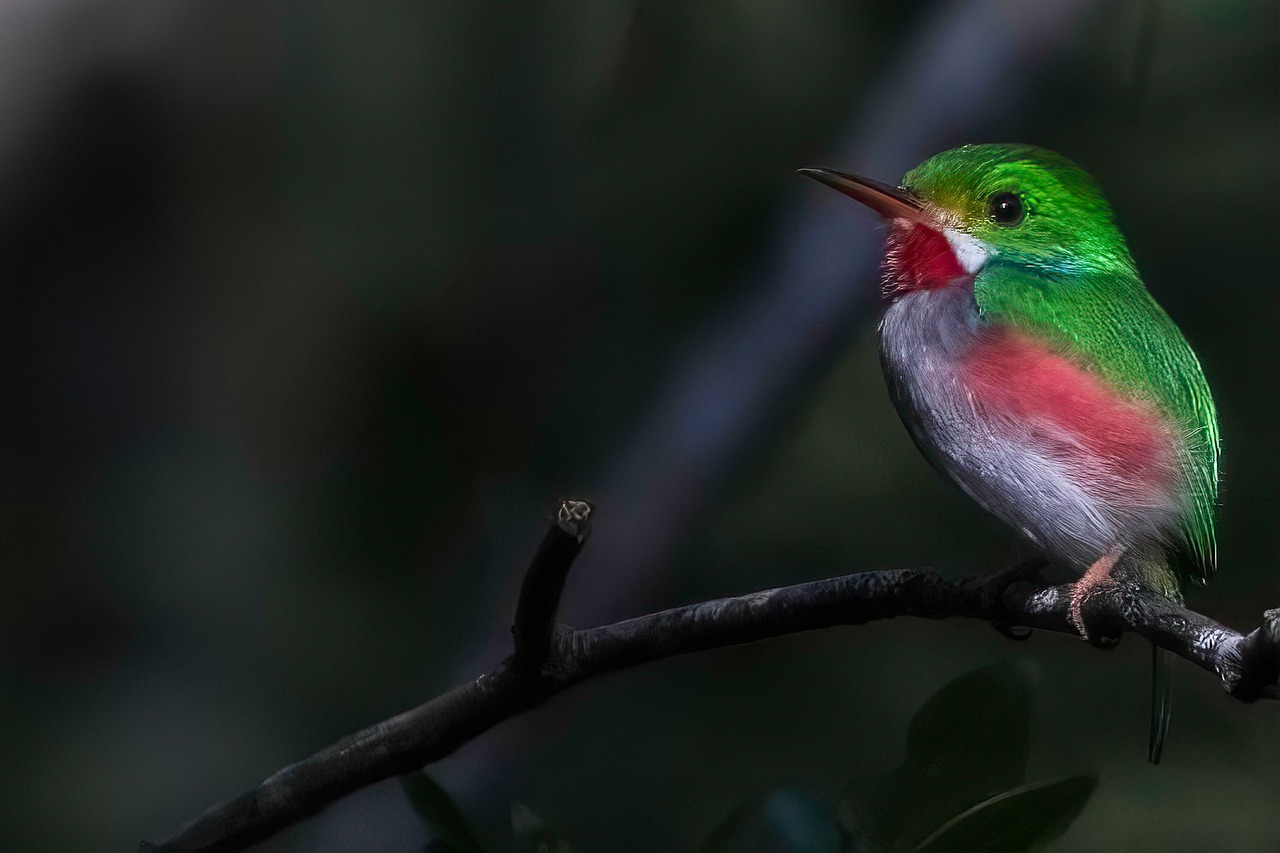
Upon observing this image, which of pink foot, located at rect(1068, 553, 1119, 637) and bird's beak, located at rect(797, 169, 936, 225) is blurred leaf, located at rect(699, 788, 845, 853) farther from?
bird's beak, located at rect(797, 169, 936, 225)

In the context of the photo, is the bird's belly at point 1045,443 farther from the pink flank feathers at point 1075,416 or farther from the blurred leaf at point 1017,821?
the blurred leaf at point 1017,821

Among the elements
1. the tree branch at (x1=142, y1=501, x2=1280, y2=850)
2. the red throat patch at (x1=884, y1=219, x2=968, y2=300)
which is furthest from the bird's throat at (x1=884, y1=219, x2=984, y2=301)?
the tree branch at (x1=142, y1=501, x2=1280, y2=850)

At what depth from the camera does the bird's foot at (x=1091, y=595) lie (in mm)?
505

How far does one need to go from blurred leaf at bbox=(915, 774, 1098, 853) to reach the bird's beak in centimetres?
25

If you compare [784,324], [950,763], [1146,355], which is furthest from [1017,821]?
[784,324]

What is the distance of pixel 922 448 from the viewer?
582 mm

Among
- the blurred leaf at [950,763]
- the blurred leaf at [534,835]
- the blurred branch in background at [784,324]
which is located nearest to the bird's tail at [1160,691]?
the blurred leaf at [950,763]

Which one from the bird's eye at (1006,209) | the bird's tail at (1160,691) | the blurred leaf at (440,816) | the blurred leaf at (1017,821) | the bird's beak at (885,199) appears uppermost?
the bird's beak at (885,199)

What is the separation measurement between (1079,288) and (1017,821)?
27 centimetres

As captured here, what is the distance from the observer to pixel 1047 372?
0.56m

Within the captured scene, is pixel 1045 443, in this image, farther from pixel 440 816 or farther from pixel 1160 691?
pixel 440 816

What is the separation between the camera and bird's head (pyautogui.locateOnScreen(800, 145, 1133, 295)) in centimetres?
59

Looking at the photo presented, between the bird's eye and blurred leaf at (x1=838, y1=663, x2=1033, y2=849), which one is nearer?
blurred leaf at (x1=838, y1=663, x2=1033, y2=849)

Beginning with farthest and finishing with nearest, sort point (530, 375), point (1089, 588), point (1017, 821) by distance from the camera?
point (530, 375)
point (1089, 588)
point (1017, 821)
